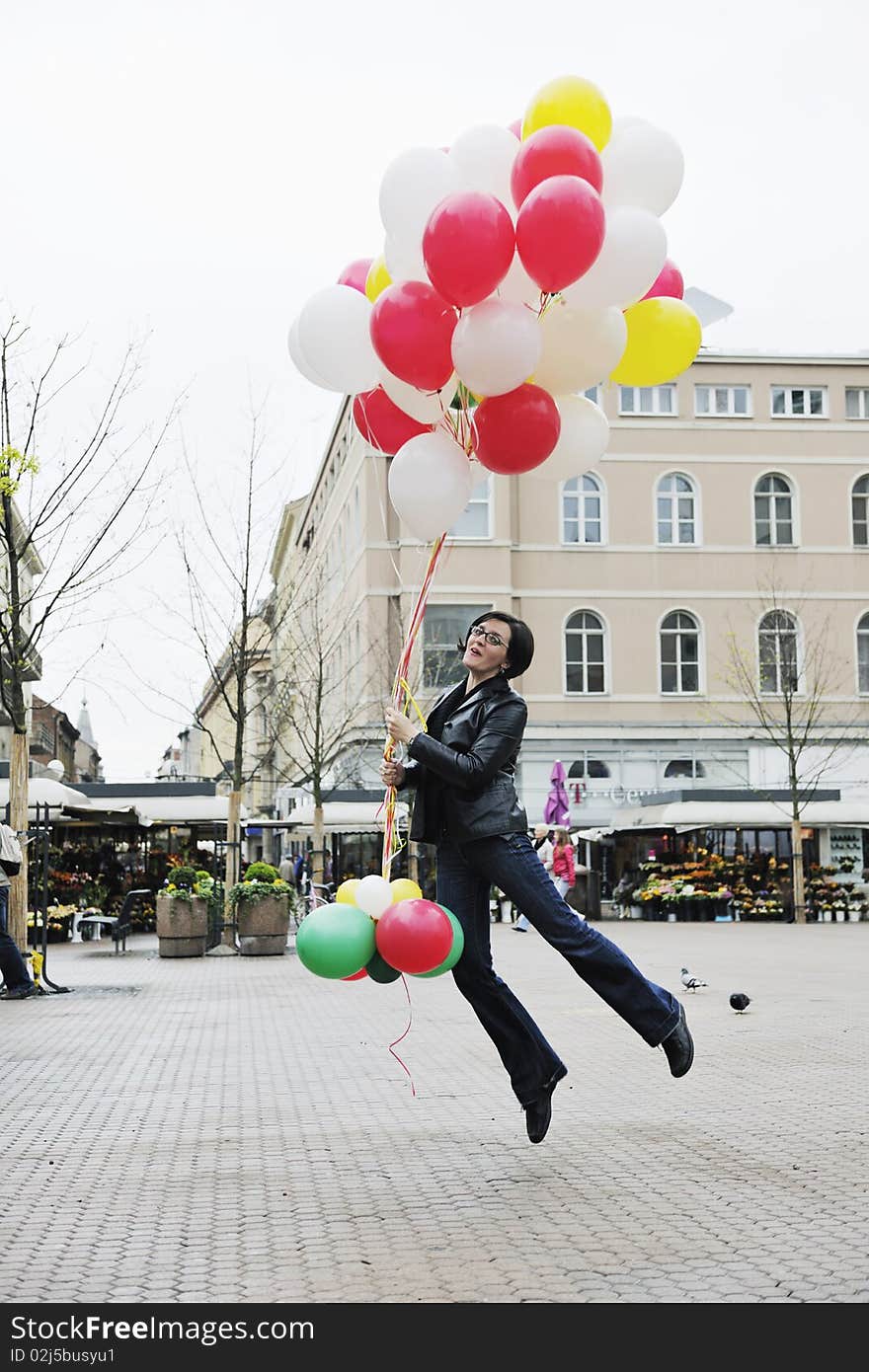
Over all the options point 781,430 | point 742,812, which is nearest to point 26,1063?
point 742,812

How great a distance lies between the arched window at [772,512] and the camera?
147ft

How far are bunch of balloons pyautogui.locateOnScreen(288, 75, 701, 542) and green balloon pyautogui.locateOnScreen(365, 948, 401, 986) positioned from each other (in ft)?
5.51

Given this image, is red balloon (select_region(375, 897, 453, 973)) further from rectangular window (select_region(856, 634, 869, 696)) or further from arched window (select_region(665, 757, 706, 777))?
rectangular window (select_region(856, 634, 869, 696))

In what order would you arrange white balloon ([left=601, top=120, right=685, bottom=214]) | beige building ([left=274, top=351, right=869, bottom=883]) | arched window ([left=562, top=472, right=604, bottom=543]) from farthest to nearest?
1. arched window ([left=562, top=472, right=604, bottom=543])
2. beige building ([left=274, top=351, right=869, bottom=883])
3. white balloon ([left=601, top=120, right=685, bottom=214])

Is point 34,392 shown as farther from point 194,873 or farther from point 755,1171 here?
point 755,1171

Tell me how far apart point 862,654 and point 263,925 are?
28.3m

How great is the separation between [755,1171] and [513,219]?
148 inches

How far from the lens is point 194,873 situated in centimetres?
2270

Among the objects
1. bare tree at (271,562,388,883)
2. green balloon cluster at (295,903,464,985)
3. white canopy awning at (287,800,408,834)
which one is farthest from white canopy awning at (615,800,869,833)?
green balloon cluster at (295,903,464,985)

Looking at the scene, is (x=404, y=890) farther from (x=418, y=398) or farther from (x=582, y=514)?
(x=582, y=514)

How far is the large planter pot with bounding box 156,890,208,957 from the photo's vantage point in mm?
20641

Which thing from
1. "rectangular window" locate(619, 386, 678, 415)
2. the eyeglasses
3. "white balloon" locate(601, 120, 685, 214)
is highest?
"rectangular window" locate(619, 386, 678, 415)

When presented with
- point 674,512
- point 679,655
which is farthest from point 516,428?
point 674,512

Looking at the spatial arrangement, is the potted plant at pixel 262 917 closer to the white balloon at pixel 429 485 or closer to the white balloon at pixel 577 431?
the white balloon at pixel 577 431
